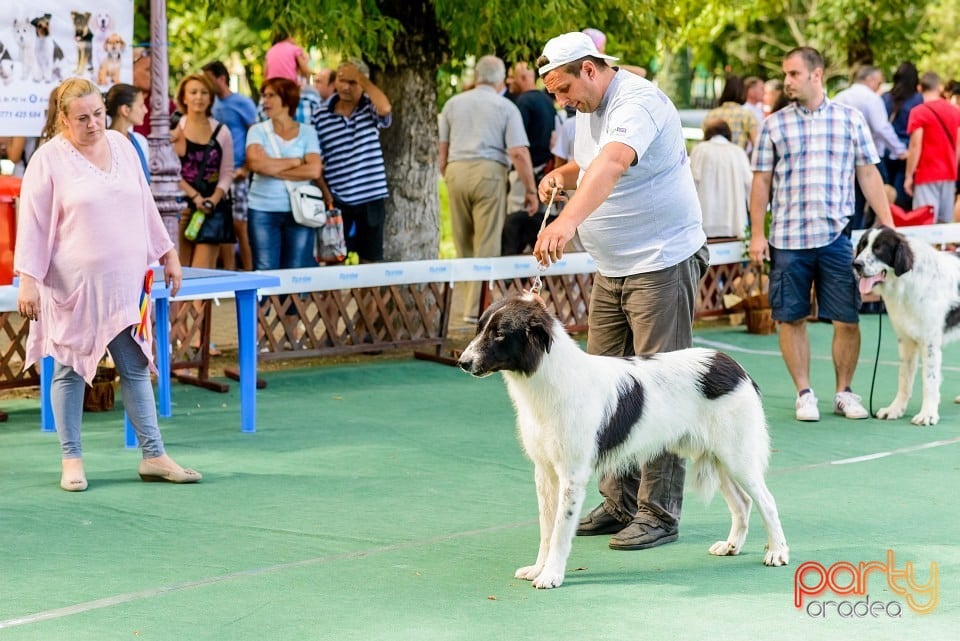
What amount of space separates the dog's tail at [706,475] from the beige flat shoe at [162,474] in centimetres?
268

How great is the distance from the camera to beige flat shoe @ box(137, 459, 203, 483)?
22.6 feet

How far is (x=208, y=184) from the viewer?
10.9 m

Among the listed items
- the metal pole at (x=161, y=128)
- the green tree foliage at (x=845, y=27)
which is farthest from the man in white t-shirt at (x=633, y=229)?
the green tree foliage at (x=845, y=27)

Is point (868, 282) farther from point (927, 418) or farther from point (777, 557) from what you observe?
point (777, 557)

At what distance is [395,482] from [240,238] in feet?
18.6

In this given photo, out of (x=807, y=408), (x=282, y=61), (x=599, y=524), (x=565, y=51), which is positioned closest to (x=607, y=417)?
(x=599, y=524)

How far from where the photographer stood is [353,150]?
11.1 meters

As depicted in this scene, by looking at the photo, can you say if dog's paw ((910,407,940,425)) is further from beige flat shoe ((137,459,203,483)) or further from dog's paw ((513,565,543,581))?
beige flat shoe ((137,459,203,483))

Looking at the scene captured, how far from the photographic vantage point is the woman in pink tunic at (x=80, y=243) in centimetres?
644

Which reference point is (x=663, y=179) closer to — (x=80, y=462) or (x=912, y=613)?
(x=912, y=613)

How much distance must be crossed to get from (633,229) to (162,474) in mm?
2766

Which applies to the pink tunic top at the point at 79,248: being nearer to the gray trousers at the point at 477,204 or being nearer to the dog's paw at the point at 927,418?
the dog's paw at the point at 927,418

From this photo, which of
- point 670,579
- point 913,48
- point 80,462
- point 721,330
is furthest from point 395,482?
point 913,48

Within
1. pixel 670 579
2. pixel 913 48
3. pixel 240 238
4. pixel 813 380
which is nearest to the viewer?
pixel 670 579
